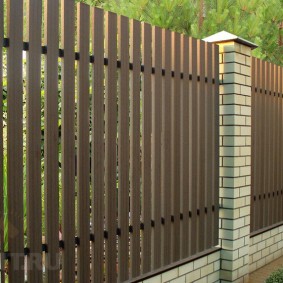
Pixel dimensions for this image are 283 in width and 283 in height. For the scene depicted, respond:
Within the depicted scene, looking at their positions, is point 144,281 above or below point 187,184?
below

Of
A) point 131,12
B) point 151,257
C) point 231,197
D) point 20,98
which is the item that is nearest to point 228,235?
point 231,197

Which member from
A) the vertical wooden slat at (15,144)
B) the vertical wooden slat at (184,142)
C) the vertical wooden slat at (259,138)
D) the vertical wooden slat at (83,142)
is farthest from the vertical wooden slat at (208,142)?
the vertical wooden slat at (15,144)

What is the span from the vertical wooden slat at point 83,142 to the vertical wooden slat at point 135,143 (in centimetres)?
49

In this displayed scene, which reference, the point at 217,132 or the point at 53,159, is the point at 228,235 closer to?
the point at 217,132

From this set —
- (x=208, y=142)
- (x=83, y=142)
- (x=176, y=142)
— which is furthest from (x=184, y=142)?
(x=83, y=142)

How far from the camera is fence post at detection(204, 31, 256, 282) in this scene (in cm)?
470

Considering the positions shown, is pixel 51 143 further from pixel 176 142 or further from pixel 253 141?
pixel 253 141

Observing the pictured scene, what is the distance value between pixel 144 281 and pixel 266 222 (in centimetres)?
255

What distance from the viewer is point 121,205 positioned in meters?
3.59

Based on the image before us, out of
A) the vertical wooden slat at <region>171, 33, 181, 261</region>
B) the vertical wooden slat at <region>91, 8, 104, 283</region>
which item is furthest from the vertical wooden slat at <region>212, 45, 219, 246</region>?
the vertical wooden slat at <region>91, 8, 104, 283</region>

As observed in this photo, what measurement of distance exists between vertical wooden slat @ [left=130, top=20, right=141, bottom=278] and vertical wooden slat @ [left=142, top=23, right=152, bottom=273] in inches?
3.4

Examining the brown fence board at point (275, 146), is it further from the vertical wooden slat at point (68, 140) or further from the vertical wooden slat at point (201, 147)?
the vertical wooden slat at point (68, 140)

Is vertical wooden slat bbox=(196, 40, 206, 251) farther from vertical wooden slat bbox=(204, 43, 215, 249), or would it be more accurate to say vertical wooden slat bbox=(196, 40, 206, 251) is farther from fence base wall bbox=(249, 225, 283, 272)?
fence base wall bbox=(249, 225, 283, 272)

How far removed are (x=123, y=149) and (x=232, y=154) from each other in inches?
59.1
